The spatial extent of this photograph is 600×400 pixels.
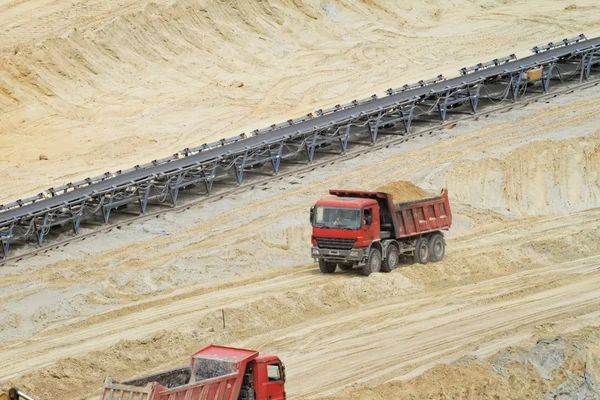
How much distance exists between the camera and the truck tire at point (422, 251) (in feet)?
106

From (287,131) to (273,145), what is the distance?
3.75 ft

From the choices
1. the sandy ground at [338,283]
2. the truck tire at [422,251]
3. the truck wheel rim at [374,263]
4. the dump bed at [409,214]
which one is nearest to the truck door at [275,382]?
the sandy ground at [338,283]

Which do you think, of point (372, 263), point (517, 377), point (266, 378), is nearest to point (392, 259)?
point (372, 263)

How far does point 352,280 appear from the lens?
97.3 feet

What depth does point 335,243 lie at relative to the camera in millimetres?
30547

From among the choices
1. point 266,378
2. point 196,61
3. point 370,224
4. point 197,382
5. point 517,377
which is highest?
point 196,61

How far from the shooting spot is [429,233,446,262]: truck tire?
107ft

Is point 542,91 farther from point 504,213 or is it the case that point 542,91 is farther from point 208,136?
point 208,136

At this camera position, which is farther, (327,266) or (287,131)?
(287,131)

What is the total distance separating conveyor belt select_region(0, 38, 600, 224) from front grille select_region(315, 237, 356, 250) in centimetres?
904

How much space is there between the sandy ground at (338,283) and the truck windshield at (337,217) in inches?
57.0

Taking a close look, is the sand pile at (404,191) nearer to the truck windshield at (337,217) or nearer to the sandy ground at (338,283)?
the sandy ground at (338,283)

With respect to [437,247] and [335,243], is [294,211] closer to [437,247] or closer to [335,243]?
[437,247]

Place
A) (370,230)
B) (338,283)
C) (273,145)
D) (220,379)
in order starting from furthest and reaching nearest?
(273,145) → (370,230) → (338,283) → (220,379)
